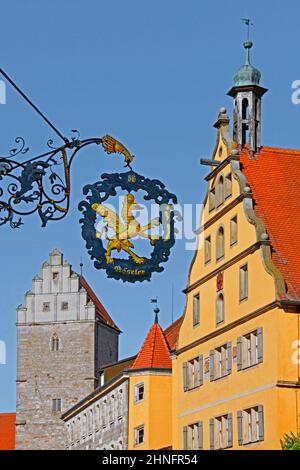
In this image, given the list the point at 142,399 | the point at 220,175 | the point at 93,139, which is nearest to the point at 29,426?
the point at 142,399

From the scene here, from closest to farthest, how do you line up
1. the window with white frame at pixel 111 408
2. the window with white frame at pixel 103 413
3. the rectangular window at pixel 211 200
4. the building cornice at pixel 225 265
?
the building cornice at pixel 225 265
the rectangular window at pixel 211 200
the window with white frame at pixel 111 408
the window with white frame at pixel 103 413

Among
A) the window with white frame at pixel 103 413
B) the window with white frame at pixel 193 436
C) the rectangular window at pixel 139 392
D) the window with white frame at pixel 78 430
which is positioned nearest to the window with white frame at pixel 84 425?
the window with white frame at pixel 78 430

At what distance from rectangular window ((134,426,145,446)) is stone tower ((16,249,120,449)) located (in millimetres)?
45354

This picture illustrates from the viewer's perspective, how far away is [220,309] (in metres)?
55.5

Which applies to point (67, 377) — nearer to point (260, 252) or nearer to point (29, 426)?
point (29, 426)

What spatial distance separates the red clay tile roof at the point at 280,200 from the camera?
174ft

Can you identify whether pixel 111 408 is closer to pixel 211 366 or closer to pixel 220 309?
pixel 211 366

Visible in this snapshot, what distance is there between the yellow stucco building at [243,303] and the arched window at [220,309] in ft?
0.12

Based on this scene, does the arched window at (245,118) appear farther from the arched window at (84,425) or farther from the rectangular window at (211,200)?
the arched window at (84,425)

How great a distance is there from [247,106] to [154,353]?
14798mm

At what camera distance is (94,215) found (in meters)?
16.4

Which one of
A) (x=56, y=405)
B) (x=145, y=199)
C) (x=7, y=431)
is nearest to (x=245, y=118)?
(x=145, y=199)

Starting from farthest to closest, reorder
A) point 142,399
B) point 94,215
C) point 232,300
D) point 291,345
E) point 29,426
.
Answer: point 29,426 < point 142,399 < point 232,300 < point 291,345 < point 94,215

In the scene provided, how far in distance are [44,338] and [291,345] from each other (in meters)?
67.5
